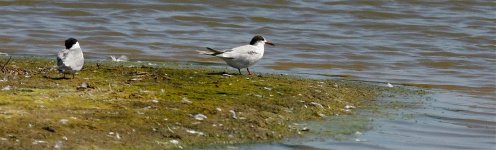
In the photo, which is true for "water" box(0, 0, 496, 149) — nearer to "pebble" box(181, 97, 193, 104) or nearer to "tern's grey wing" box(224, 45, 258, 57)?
"pebble" box(181, 97, 193, 104)

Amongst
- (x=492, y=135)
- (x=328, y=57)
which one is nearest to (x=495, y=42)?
(x=328, y=57)

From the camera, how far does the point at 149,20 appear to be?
22.0 meters

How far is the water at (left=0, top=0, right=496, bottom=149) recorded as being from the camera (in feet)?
34.7

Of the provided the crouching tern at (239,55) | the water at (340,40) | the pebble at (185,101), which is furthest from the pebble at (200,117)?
the crouching tern at (239,55)

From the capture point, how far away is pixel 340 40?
1967 centimetres

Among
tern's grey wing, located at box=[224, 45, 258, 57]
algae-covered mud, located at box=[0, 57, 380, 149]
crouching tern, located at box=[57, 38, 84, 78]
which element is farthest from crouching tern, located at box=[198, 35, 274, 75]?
crouching tern, located at box=[57, 38, 84, 78]

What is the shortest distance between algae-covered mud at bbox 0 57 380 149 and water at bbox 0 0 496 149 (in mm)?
603

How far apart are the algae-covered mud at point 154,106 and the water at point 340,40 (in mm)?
603

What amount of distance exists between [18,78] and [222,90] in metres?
1.96

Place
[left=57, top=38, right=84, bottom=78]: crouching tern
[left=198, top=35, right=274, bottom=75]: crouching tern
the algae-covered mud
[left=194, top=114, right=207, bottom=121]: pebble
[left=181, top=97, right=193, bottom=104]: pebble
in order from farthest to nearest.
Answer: [left=198, top=35, right=274, bottom=75]: crouching tern, [left=57, top=38, right=84, bottom=78]: crouching tern, [left=181, top=97, right=193, bottom=104]: pebble, [left=194, top=114, right=207, bottom=121]: pebble, the algae-covered mud

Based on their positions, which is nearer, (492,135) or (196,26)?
(492,135)

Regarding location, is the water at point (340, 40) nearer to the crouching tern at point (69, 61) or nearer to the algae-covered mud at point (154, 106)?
the algae-covered mud at point (154, 106)

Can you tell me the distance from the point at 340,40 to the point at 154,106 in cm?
1087

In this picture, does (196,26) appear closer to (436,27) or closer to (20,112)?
(436,27)
